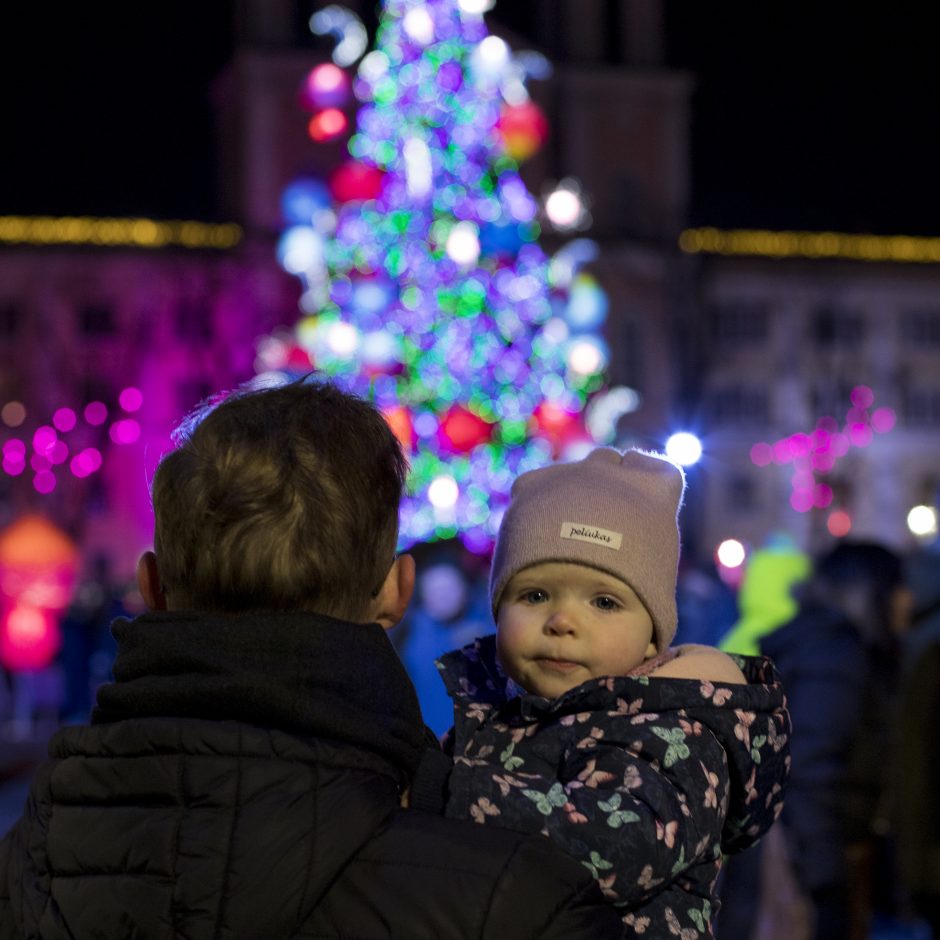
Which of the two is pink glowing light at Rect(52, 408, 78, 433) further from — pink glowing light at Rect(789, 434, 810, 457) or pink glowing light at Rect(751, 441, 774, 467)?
pink glowing light at Rect(751, 441, 774, 467)

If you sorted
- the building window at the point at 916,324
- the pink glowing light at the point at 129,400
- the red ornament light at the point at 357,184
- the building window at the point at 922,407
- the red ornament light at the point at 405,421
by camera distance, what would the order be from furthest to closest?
the building window at the point at 922,407 → the building window at the point at 916,324 → the pink glowing light at the point at 129,400 → the red ornament light at the point at 357,184 → the red ornament light at the point at 405,421

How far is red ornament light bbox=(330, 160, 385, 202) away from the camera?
1853cm

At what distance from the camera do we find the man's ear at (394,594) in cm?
196

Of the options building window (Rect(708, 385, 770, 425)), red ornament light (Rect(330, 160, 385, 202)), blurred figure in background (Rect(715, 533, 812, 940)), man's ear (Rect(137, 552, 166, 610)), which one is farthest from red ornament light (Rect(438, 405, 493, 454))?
building window (Rect(708, 385, 770, 425))

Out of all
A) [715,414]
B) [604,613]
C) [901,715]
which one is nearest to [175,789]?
[604,613]

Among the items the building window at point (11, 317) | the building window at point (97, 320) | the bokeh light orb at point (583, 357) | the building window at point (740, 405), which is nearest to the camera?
the bokeh light orb at point (583, 357)

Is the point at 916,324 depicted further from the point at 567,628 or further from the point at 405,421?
the point at 567,628

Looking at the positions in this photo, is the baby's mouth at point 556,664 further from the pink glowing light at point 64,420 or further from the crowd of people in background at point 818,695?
the pink glowing light at point 64,420

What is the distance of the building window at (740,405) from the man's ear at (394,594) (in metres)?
48.7

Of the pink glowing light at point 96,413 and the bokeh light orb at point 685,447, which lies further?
the pink glowing light at point 96,413

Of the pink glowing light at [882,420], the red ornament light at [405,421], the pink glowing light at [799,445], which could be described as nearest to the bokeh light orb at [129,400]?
the pink glowing light at [799,445]

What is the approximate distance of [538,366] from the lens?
20219 mm

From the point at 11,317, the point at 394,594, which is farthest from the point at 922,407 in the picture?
the point at 394,594

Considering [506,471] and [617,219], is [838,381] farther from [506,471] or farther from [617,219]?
[506,471]
